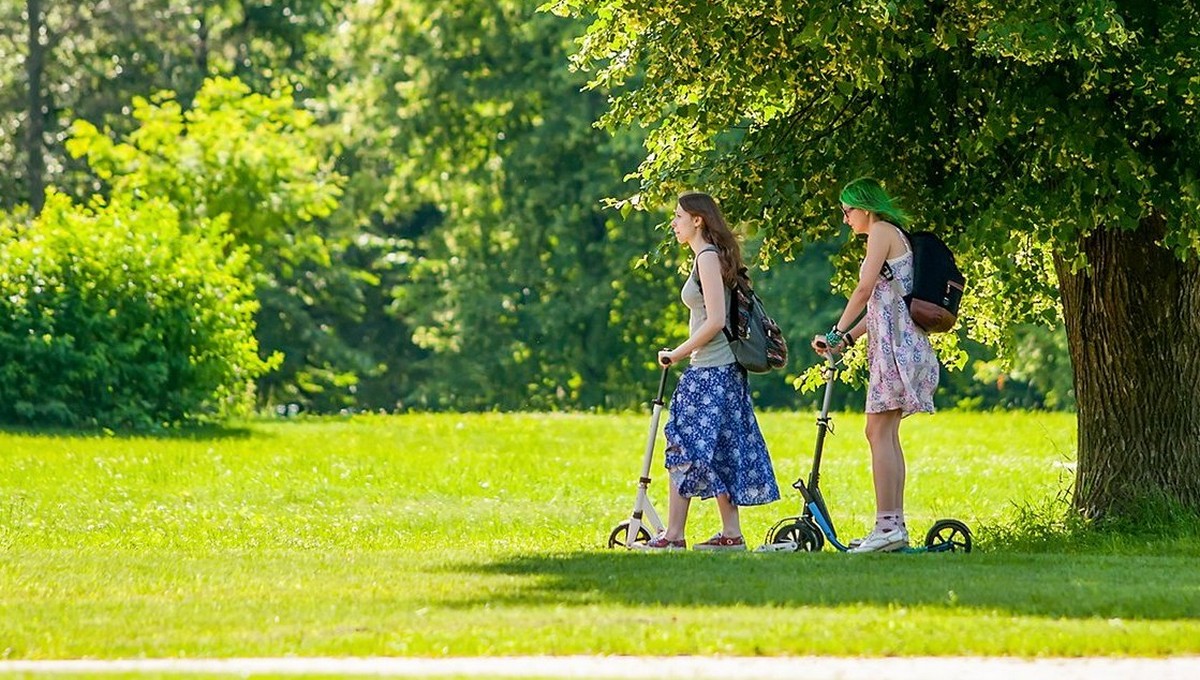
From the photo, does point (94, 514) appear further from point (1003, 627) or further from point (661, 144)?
point (1003, 627)

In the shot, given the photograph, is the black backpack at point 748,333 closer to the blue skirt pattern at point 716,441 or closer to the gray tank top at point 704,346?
the gray tank top at point 704,346

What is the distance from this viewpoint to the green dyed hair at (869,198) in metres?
11.0

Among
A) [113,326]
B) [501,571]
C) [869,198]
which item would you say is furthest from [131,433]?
[869,198]

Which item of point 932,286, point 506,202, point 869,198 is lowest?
point 932,286

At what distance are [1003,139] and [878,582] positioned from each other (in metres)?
3.11

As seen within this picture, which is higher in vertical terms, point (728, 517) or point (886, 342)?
point (886, 342)

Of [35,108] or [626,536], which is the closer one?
[626,536]

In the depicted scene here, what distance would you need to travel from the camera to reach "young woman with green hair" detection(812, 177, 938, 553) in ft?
36.0

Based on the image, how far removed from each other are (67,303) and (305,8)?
2595 centimetres

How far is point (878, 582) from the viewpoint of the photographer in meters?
9.51

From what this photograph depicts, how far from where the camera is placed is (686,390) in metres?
11.5

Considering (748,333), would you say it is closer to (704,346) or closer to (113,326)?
(704,346)

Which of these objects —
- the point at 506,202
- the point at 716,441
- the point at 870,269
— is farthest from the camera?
the point at 506,202

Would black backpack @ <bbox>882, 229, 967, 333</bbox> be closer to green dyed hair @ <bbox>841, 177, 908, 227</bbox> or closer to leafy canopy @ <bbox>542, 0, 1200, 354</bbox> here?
green dyed hair @ <bbox>841, 177, 908, 227</bbox>
